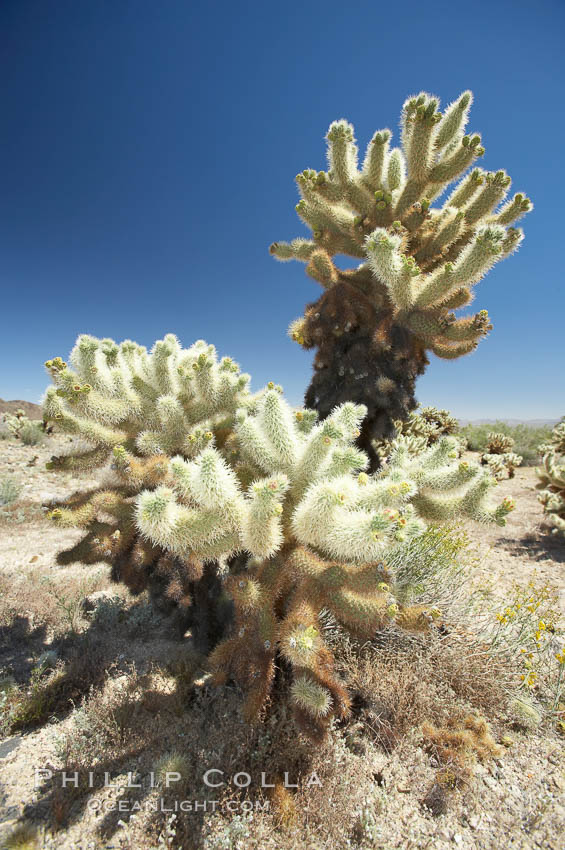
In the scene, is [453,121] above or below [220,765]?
above

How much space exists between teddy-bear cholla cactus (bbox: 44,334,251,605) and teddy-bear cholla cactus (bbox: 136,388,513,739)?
0.65 meters

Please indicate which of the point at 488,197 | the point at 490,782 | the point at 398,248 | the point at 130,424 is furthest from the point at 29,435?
the point at 490,782

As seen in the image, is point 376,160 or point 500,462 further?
point 500,462

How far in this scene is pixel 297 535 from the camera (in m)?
2.08

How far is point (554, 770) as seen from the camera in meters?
2.73

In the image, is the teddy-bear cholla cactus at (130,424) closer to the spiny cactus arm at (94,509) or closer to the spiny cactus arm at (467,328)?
the spiny cactus arm at (94,509)

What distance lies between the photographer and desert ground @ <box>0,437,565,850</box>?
2.31 m

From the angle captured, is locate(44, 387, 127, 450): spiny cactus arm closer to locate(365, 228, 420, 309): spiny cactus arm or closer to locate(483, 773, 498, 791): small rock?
locate(365, 228, 420, 309): spiny cactus arm

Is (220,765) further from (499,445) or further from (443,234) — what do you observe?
(499,445)

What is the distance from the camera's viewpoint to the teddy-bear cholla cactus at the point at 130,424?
2.76 m

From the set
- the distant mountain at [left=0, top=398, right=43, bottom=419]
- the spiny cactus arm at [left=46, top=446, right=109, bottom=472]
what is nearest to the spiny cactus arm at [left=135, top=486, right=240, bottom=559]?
the spiny cactus arm at [left=46, top=446, right=109, bottom=472]

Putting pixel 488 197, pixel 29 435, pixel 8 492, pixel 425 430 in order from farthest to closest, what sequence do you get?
1. pixel 29 435
2. pixel 425 430
3. pixel 8 492
4. pixel 488 197

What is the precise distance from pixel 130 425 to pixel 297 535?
1.92 metres

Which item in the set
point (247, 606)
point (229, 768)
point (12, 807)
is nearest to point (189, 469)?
point (247, 606)
